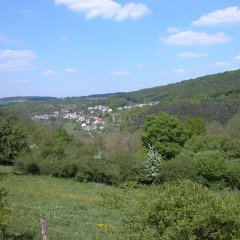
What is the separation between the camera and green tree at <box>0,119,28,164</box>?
49.0 m

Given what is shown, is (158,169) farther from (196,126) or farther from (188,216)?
(196,126)

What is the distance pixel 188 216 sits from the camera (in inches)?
352

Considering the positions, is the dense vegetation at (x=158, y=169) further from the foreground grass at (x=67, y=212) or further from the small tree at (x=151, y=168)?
the foreground grass at (x=67, y=212)

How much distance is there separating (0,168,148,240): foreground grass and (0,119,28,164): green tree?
35.6ft

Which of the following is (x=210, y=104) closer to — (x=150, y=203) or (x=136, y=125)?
(x=136, y=125)

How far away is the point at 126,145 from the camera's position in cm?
7631

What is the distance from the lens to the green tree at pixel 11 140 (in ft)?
161

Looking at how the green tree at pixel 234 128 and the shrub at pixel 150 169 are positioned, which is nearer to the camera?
the shrub at pixel 150 169

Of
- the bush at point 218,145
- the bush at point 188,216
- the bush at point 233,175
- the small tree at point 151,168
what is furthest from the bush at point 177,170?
the bush at point 188,216

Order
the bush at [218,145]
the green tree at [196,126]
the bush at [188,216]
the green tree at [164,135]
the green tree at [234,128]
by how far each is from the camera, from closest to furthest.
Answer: the bush at [188,216] → the green tree at [164,135] → the bush at [218,145] → the green tree at [234,128] → the green tree at [196,126]

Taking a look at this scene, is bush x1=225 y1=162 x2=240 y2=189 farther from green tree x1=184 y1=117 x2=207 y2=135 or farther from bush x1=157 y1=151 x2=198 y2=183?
green tree x1=184 y1=117 x2=207 y2=135

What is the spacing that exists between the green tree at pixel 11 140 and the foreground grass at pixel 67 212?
427 inches

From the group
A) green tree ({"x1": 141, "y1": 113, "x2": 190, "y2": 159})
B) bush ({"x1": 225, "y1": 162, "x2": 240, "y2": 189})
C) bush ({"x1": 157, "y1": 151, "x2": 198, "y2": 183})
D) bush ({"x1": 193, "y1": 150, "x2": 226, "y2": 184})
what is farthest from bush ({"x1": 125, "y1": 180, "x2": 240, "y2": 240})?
green tree ({"x1": 141, "y1": 113, "x2": 190, "y2": 159})

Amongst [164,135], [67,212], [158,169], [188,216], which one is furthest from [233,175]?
[188,216]
